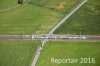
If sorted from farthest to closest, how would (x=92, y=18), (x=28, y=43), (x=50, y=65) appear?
(x=92, y=18), (x=28, y=43), (x=50, y=65)

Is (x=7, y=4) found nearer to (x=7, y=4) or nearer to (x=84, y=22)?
(x=7, y=4)

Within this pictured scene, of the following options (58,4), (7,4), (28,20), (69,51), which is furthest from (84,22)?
(7,4)

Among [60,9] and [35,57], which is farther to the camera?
Answer: [60,9]

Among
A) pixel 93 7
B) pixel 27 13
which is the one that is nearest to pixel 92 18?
pixel 93 7

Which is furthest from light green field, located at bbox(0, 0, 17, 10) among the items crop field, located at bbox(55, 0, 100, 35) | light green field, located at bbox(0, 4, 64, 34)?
crop field, located at bbox(55, 0, 100, 35)

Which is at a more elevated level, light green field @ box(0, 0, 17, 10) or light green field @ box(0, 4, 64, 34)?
light green field @ box(0, 0, 17, 10)

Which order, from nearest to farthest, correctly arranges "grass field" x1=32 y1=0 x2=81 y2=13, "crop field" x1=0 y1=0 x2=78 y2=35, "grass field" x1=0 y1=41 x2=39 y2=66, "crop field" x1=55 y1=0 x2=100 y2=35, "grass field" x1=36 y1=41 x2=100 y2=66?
"grass field" x1=36 y1=41 x2=100 y2=66 → "grass field" x1=0 y1=41 x2=39 y2=66 → "crop field" x1=55 y1=0 x2=100 y2=35 → "crop field" x1=0 y1=0 x2=78 y2=35 → "grass field" x1=32 y1=0 x2=81 y2=13

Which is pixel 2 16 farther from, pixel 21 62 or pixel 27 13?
pixel 21 62

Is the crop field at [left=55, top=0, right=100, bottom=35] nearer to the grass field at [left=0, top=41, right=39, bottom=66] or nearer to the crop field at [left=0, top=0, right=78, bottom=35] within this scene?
the crop field at [left=0, top=0, right=78, bottom=35]
